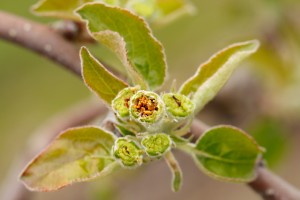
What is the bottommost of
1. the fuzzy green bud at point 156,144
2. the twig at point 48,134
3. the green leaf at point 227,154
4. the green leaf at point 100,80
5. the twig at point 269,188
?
the twig at point 269,188

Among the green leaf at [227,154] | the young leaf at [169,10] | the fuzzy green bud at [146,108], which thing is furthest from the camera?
the young leaf at [169,10]

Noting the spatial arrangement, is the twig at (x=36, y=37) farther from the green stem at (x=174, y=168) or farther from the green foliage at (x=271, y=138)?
the green foliage at (x=271, y=138)

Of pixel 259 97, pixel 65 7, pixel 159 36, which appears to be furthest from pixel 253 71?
pixel 159 36

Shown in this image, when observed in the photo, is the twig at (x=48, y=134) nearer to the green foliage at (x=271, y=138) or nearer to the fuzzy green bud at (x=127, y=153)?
the green foliage at (x=271, y=138)

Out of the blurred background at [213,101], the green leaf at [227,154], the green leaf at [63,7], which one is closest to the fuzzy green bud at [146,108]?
the green leaf at [227,154]

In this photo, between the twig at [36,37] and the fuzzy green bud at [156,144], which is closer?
the fuzzy green bud at [156,144]

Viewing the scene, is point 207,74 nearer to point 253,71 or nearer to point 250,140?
point 250,140

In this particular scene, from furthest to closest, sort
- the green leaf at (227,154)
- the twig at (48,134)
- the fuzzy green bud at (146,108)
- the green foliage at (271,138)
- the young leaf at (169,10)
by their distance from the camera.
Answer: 1. the green foliage at (271,138)
2. the twig at (48,134)
3. the young leaf at (169,10)
4. the green leaf at (227,154)
5. the fuzzy green bud at (146,108)

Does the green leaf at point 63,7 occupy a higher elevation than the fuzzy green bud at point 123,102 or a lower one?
higher
